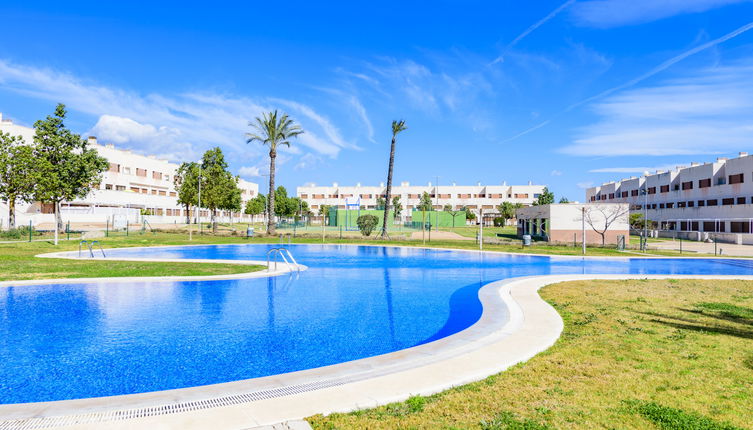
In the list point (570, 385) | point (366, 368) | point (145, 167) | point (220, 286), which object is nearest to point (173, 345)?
point (366, 368)

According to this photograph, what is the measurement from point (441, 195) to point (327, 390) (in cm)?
11063

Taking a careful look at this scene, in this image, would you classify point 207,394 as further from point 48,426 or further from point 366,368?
point 366,368

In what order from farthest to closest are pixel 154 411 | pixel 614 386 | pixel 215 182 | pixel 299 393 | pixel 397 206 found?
pixel 397 206
pixel 215 182
pixel 614 386
pixel 299 393
pixel 154 411

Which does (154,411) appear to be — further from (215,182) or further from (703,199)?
(703,199)

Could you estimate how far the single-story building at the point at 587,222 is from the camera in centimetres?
4041

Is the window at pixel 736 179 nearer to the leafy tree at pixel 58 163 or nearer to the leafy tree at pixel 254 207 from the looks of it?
the leafy tree at pixel 58 163

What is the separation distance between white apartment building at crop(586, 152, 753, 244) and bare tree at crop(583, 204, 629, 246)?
14.3 metres

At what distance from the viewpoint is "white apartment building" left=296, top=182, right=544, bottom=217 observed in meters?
111

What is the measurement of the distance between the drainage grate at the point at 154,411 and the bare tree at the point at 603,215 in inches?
1591

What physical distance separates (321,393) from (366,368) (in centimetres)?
117

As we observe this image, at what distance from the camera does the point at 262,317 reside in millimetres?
11641

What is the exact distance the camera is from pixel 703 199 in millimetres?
57438

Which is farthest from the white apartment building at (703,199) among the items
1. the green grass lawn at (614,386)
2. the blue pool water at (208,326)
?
the green grass lawn at (614,386)

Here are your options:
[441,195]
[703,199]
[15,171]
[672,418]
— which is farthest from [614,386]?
[441,195]
